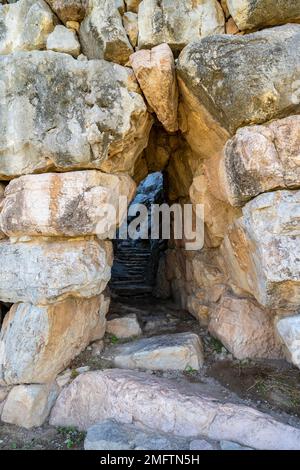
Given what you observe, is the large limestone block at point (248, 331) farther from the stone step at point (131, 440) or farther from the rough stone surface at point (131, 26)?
the rough stone surface at point (131, 26)

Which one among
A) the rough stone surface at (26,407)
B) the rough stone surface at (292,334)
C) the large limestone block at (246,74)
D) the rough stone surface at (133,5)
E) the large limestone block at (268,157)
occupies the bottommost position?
the rough stone surface at (26,407)

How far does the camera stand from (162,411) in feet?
8.34

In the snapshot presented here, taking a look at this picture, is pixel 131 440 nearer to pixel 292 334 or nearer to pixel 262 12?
pixel 292 334

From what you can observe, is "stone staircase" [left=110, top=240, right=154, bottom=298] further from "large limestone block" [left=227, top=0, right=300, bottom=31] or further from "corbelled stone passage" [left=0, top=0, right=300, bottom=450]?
"large limestone block" [left=227, top=0, right=300, bottom=31]

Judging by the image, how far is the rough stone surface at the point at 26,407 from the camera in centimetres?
285

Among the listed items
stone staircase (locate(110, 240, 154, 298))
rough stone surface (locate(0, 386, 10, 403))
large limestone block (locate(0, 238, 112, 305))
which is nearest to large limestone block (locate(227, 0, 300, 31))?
large limestone block (locate(0, 238, 112, 305))

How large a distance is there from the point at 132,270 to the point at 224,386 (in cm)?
582

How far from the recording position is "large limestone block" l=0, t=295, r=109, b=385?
117 inches

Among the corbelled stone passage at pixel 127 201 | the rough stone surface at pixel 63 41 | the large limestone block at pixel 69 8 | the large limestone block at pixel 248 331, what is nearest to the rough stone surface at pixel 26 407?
the corbelled stone passage at pixel 127 201

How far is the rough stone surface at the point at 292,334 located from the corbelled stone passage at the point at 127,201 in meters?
0.02

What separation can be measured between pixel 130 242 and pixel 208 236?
6788 millimetres

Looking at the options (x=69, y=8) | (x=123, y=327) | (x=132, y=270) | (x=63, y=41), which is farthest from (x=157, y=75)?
(x=132, y=270)

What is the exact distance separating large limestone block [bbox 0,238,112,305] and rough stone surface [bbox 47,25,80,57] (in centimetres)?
187

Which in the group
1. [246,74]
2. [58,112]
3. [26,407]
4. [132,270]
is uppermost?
[246,74]
